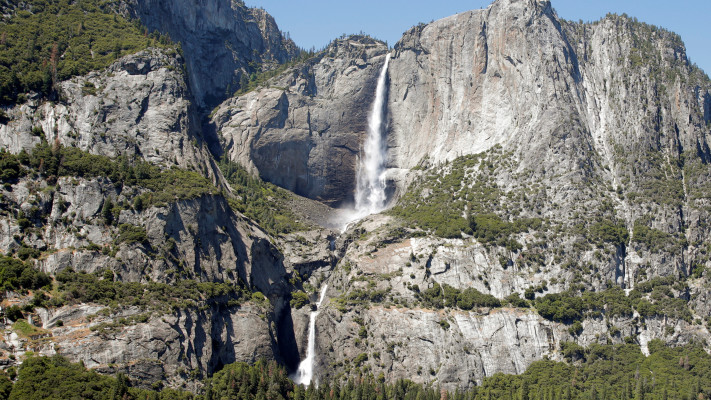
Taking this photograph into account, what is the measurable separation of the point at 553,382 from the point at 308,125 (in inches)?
3375

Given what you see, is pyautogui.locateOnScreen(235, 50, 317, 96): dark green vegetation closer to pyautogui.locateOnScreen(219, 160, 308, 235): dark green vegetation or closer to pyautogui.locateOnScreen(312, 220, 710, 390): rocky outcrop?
pyautogui.locateOnScreen(219, 160, 308, 235): dark green vegetation

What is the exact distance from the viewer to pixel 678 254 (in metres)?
117

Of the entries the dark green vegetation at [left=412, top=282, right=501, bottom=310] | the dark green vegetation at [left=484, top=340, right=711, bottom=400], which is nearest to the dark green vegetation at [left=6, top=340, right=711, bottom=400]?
the dark green vegetation at [left=484, top=340, right=711, bottom=400]

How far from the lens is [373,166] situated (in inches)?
6565

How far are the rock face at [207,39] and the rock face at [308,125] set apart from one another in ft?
32.6

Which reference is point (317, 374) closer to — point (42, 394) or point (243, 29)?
point (42, 394)

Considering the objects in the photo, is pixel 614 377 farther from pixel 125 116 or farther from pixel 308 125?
pixel 308 125

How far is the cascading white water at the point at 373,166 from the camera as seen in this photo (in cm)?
16275

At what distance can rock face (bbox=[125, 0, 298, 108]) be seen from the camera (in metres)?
163

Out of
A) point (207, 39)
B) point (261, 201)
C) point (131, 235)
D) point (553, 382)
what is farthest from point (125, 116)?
point (553, 382)

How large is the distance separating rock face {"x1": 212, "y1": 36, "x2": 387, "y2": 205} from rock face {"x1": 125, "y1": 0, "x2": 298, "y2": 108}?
9.94 m

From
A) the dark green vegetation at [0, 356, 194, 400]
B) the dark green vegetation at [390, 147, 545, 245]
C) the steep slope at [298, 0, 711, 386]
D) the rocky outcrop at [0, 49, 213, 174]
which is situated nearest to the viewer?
the dark green vegetation at [0, 356, 194, 400]

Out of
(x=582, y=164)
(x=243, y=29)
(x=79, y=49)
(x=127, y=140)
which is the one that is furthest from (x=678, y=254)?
(x=243, y=29)

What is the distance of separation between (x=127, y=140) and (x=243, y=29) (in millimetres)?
82891
